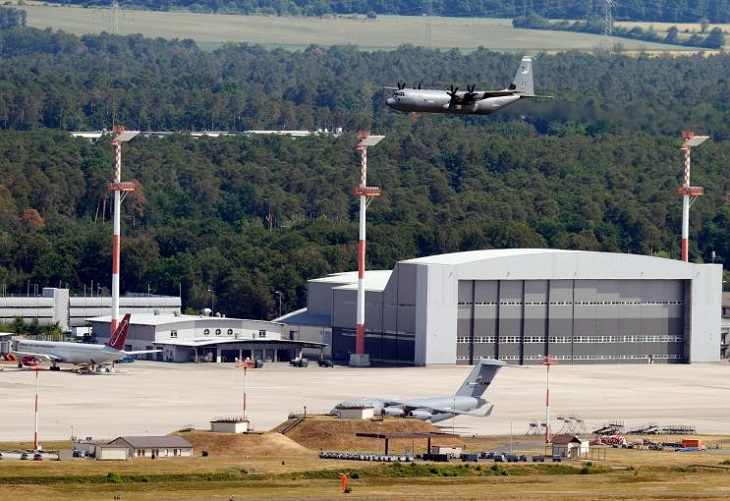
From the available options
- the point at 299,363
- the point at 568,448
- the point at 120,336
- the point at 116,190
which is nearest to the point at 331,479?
the point at 568,448

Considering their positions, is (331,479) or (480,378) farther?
(480,378)

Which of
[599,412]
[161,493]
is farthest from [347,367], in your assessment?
[161,493]

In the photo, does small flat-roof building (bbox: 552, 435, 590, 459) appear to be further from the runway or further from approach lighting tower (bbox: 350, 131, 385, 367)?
approach lighting tower (bbox: 350, 131, 385, 367)

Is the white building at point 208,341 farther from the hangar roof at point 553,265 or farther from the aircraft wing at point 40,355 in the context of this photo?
the aircraft wing at point 40,355

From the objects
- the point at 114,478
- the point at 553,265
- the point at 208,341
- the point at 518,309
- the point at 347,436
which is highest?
the point at 553,265

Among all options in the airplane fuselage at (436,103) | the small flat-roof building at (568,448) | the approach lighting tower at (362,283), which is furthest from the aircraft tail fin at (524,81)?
the approach lighting tower at (362,283)

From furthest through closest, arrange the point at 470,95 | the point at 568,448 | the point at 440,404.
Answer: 1. the point at 440,404
2. the point at 568,448
3. the point at 470,95

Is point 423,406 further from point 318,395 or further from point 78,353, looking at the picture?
point 78,353
